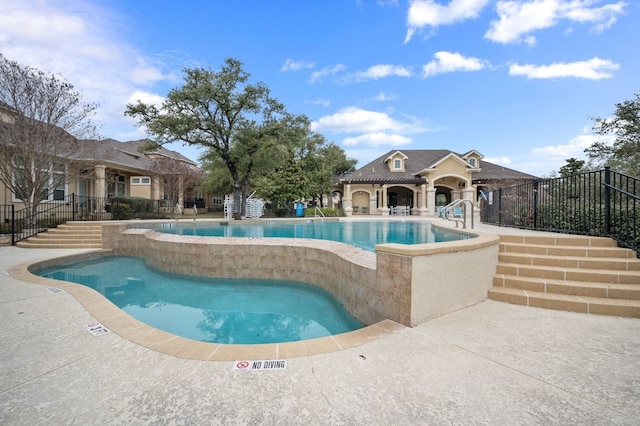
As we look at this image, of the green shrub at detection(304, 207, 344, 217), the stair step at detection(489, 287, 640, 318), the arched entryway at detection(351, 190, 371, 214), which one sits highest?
the arched entryway at detection(351, 190, 371, 214)

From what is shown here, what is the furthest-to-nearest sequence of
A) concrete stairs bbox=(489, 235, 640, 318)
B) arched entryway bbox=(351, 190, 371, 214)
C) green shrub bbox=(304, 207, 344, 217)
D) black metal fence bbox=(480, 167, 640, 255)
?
arched entryway bbox=(351, 190, 371, 214), green shrub bbox=(304, 207, 344, 217), black metal fence bbox=(480, 167, 640, 255), concrete stairs bbox=(489, 235, 640, 318)

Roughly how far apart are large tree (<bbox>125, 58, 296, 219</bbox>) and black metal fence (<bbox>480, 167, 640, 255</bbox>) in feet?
47.2

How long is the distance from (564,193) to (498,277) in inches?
163

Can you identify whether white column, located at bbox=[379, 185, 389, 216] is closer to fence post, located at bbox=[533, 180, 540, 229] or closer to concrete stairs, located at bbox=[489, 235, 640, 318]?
fence post, located at bbox=[533, 180, 540, 229]

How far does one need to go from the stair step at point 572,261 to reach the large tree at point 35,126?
1822cm

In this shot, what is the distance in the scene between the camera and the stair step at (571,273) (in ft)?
13.6

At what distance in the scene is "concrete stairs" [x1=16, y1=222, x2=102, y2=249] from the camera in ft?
34.7

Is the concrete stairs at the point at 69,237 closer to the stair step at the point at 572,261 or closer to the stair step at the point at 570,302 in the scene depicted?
the stair step at the point at 570,302

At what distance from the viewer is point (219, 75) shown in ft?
61.6

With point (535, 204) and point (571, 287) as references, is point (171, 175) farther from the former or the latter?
point (571, 287)

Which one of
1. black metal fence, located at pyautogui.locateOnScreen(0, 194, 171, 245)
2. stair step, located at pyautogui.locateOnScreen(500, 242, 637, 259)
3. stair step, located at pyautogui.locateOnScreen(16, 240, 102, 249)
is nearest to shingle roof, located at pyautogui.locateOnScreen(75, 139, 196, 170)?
black metal fence, located at pyautogui.locateOnScreen(0, 194, 171, 245)

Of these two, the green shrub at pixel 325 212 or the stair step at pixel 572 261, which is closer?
the stair step at pixel 572 261

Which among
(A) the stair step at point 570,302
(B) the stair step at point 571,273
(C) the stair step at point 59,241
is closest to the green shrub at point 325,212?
(C) the stair step at point 59,241

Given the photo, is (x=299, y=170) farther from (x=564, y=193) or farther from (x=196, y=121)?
(x=564, y=193)
